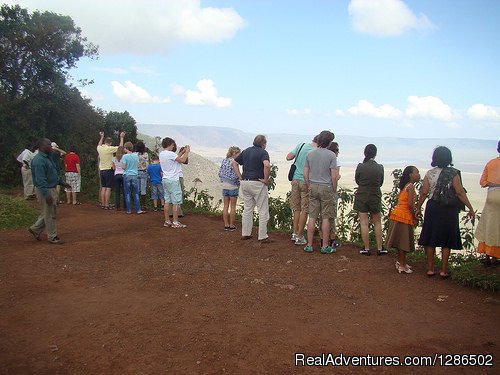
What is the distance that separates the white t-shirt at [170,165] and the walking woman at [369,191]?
11.7 feet

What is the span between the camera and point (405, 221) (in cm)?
563

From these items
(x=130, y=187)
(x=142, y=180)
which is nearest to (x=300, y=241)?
(x=130, y=187)

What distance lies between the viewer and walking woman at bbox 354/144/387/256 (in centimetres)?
639

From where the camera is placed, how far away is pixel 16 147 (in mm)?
14430

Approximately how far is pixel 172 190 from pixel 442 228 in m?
4.97

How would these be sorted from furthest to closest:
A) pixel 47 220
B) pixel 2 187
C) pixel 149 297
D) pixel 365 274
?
pixel 2 187
pixel 47 220
pixel 365 274
pixel 149 297

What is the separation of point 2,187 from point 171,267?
9.91 m

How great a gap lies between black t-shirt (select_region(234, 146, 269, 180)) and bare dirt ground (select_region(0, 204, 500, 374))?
3.95 ft

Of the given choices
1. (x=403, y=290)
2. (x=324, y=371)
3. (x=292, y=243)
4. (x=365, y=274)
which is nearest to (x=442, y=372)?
(x=324, y=371)

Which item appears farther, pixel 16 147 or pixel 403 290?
pixel 16 147

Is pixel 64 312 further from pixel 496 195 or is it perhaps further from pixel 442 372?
pixel 496 195

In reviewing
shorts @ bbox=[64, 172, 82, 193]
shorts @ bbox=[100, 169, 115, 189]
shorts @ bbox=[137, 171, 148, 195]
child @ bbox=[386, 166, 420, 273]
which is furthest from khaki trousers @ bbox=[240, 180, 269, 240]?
shorts @ bbox=[64, 172, 82, 193]

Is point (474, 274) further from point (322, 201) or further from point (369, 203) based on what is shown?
point (322, 201)

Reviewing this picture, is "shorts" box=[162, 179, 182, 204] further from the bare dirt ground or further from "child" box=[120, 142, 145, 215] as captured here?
"child" box=[120, 142, 145, 215]
